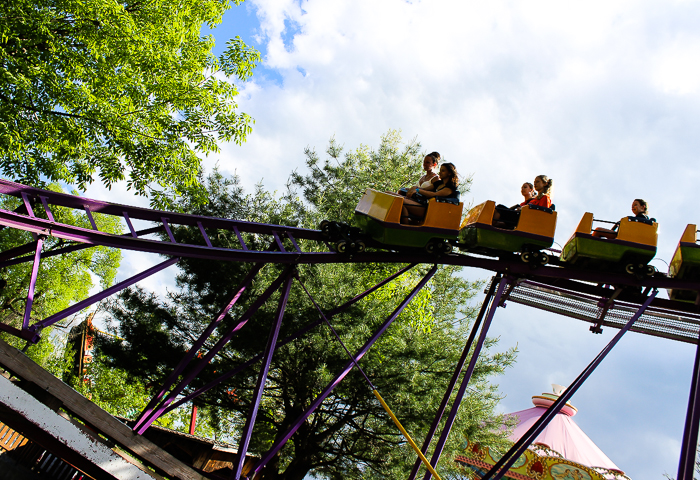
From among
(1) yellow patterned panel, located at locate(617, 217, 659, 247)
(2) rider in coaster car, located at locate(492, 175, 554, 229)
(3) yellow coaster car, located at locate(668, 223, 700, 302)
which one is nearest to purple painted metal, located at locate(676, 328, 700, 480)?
(3) yellow coaster car, located at locate(668, 223, 700, 302)

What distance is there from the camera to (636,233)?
5.65 metres

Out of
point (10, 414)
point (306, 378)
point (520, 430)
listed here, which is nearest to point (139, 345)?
point (306, 378)

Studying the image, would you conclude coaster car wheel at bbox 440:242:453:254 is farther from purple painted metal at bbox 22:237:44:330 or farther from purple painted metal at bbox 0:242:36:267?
purple painted metal at bbox 0:242:36:267

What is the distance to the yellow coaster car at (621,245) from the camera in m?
5.60

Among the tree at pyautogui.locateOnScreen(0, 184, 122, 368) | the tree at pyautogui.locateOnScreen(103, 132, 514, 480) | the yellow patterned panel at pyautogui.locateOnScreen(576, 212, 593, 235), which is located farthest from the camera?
the tree at pyautogui.locateOnScreen(0, 184, 122, 368)

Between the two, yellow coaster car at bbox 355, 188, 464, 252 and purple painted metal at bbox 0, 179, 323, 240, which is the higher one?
yellow coaster car at bbox 355, 188, 464, 252

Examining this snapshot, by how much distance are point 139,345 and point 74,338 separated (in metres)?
16.0

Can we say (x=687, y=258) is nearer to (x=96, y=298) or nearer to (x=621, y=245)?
(x=621, y=245)

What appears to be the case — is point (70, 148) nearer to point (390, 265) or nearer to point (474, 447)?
point (390, 265)

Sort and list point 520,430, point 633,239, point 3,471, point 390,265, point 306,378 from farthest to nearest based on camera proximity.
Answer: point 520,430, point 390,265, point 306,378, point 3,471, point 633,239

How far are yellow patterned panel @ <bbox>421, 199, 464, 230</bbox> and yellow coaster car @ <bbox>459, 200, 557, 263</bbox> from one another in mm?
316

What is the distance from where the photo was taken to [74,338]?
2364 cm

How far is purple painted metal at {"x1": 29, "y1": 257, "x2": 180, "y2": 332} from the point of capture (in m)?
3.88

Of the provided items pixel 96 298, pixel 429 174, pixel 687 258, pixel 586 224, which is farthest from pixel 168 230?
pixel 687 258
